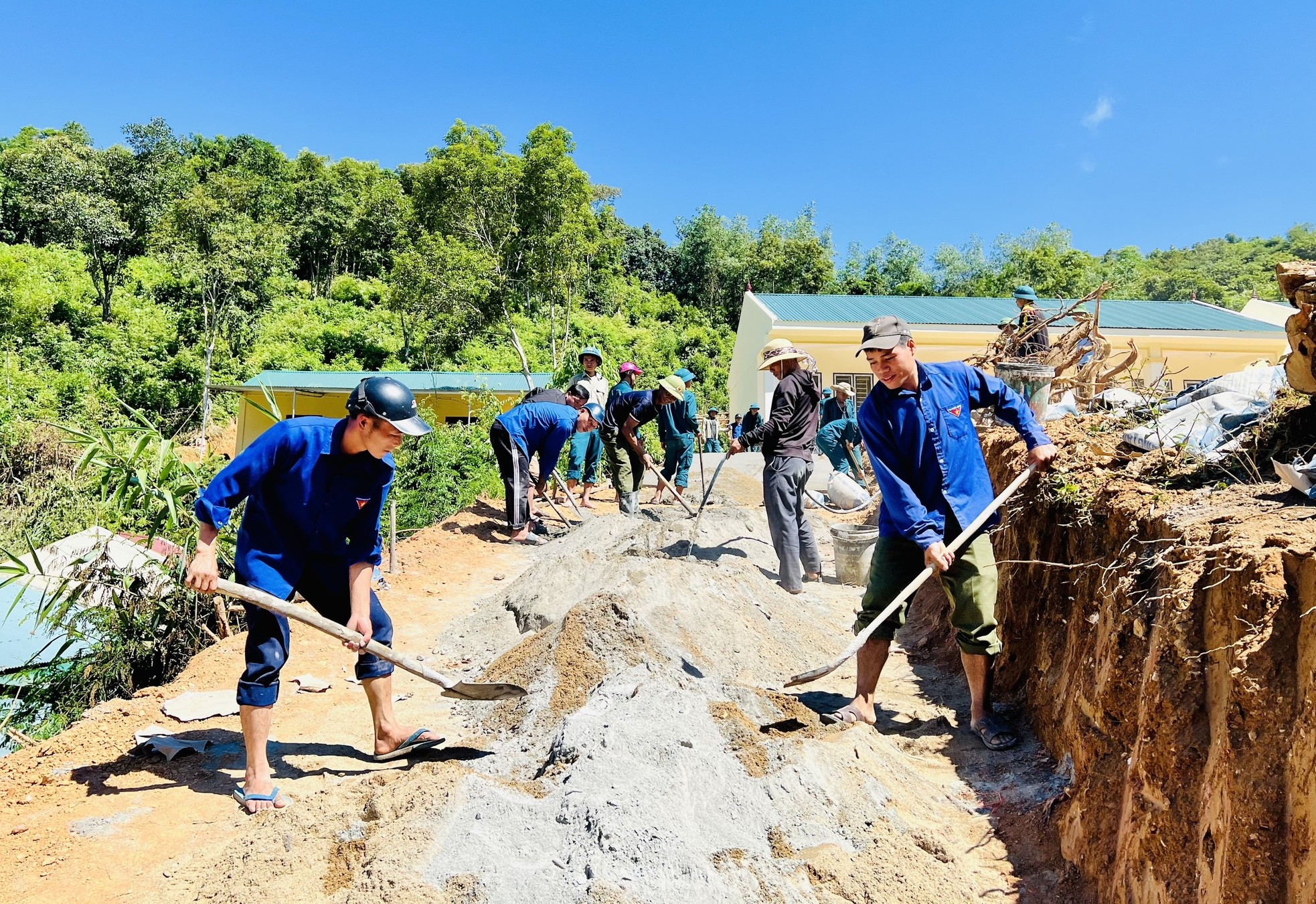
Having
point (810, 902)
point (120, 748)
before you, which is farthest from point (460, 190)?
point (810, 902)

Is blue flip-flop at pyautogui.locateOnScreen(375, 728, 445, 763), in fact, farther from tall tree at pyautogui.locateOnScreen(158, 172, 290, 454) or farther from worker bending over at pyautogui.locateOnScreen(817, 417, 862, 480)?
tall tree at pyautogui.locateOnScreen(158, 172, 290, 454)

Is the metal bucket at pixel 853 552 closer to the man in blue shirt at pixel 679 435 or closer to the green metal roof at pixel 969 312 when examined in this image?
the man in blue shirt at pixel 679 435

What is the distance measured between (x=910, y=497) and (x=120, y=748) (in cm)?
353

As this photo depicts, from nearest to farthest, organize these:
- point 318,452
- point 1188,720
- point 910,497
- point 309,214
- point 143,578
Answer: point 1188,720, point 318,452, point 910,497, point 143,578, point 309,214

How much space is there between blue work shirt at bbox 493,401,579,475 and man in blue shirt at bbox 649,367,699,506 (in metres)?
1.67

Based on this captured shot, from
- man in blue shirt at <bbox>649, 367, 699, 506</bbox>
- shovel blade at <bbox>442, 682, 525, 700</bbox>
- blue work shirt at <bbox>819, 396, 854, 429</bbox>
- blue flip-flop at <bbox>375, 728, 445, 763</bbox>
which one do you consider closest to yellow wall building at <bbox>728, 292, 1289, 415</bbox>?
blue work shirt at <bbox>819, 396, 854, 429</bbox>

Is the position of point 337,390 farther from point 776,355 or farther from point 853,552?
point 853,552

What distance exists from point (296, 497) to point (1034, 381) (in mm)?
4502

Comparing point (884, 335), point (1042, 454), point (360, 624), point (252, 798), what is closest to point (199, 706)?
point (252, 798)

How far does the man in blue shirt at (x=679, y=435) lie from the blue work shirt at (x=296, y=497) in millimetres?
6030

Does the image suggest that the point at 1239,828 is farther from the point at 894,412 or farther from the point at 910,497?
the point at 894,412

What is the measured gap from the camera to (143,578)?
4641 millimetres

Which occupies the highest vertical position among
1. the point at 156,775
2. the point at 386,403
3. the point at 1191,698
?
the point at 386,403

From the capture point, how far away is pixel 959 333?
19.1m
